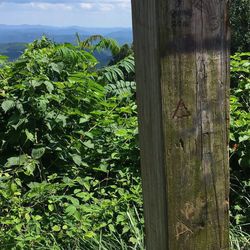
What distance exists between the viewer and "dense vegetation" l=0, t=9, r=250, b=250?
2888mm

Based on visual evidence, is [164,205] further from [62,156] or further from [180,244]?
[62,156]

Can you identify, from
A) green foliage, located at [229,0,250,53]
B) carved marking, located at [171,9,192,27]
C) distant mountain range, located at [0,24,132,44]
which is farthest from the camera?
green foliage, located at [229,0,250,53]

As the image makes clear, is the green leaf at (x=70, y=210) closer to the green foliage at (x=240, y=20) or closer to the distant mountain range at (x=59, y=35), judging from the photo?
the distant mountain range at (x=59, y=35)

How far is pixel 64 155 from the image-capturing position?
3.60 meters

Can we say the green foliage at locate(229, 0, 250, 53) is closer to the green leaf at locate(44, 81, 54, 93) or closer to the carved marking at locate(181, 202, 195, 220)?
the green leaf at locate(44, 81, 54, 93)

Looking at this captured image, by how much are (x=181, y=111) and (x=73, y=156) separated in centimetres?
231

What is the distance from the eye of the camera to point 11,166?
3441 mm

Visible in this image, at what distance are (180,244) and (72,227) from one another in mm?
1496

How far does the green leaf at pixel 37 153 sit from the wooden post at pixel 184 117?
2.04 metres

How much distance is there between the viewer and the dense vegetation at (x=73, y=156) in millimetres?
2888

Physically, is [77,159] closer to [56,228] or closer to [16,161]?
[16,161]

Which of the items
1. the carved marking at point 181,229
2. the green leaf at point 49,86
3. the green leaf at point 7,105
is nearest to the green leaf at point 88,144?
the green leaf at point 49,86

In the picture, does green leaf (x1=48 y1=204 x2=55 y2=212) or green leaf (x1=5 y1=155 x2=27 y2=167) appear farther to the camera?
green leaf (x1=5 y1=155 x2=27 y2=167)

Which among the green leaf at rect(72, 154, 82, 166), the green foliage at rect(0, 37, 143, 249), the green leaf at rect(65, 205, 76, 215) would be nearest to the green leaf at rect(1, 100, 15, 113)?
the green foliage at rect(0, 37, 143, 249)
